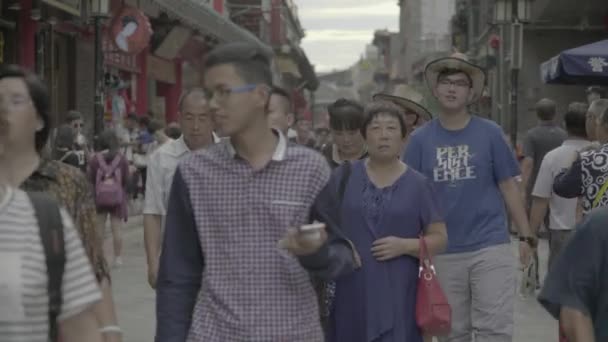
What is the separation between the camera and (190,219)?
426 cm

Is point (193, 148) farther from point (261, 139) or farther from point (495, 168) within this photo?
point (261, 139)

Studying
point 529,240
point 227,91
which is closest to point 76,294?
point 227,91

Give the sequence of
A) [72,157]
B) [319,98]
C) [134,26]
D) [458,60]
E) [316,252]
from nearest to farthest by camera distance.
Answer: [316,252]
[458,60]
[72,157]
[134,26]
[319,98]

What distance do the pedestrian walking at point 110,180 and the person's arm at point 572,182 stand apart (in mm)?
7528

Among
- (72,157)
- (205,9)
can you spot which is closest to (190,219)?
(72,157)

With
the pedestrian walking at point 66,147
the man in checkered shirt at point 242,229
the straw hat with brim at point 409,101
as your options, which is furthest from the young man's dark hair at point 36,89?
the pedestrian walking at point 66,147

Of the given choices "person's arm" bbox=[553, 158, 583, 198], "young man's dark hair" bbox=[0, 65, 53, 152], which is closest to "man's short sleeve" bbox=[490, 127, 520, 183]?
"person's arm" bbox=[553, 158, 583, 198]

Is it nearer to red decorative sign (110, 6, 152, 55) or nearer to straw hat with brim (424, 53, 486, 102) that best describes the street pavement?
straw hat with brim (424, 53, 486, 102)

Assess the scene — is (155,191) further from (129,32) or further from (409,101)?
(129,32)

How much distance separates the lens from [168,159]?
6.92 metres

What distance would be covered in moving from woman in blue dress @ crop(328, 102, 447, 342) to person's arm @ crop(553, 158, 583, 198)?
1034 mm

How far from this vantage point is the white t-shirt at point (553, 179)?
9.40 meters

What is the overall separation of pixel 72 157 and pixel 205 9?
13551 millimetres

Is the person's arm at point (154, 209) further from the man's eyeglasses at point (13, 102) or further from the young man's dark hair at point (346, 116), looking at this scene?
the man's eyeglasses at point (13, 102)
